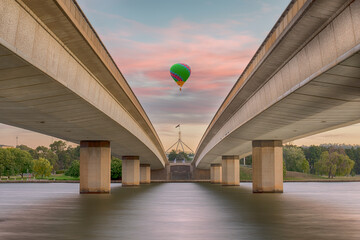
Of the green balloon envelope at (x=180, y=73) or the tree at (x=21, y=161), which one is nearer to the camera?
the green balloon envelope at (x=180, y=73)

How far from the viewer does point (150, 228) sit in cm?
1755

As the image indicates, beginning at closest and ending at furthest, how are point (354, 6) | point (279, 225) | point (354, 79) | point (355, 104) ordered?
point (354, 6)
point (279, 225)
point (354, 79)
point (355, 104)

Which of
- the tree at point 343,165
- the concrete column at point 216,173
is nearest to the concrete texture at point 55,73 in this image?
the concrete column at point 216,173

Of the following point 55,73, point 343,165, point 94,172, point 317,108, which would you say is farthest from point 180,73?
point 343,165

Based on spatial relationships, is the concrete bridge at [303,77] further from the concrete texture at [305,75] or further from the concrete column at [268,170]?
the concrete column at [268,170]

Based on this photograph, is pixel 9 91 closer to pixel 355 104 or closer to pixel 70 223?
pixel 70 223

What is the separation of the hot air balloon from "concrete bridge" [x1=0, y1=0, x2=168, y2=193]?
101 ft

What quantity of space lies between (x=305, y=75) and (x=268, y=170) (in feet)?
101

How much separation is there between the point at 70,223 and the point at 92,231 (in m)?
3.32

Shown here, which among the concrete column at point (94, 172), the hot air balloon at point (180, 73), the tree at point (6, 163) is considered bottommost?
the concrete column at point (94, 172)

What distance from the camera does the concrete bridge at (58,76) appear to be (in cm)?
1755

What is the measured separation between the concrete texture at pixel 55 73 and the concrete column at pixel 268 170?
16.9 m

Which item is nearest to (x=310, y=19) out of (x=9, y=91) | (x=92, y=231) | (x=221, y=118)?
(x=92, y=231)

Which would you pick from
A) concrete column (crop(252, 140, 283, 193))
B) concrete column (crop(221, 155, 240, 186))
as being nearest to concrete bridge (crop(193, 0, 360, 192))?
concrete column (crop(252, 140, 283, 193))
